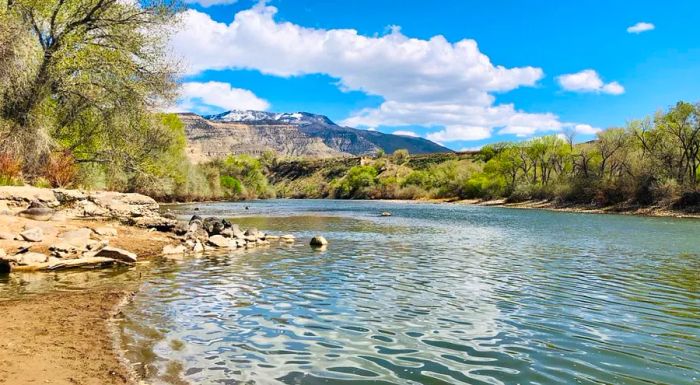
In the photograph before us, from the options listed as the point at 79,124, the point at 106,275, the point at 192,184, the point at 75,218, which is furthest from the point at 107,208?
the point at 192,184

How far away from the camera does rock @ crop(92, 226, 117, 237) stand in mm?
19188

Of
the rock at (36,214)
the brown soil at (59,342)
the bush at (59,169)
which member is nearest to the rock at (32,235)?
the rock at (36,214)

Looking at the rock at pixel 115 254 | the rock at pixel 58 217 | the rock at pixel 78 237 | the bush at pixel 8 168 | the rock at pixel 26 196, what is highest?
the bush at pixel 8 168

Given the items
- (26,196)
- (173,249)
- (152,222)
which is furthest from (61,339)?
(152,222)

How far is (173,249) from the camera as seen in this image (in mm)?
20281

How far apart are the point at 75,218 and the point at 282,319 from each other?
1526 centimetres

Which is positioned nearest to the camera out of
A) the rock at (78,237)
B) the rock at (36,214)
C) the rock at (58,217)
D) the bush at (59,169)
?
the rock at (78,237)

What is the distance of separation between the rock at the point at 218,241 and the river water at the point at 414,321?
360cm

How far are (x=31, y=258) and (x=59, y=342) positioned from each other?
843 cm

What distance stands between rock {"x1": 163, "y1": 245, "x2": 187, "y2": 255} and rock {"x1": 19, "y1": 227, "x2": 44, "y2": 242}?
4.67 meters

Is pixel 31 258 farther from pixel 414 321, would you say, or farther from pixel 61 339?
pixel 414 321

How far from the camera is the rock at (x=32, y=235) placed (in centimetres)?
1592

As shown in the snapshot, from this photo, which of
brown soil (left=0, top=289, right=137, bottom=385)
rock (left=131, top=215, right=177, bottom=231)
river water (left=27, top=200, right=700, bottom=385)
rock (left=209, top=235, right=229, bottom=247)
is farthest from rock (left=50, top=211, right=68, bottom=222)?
brown soil (left=0, top=289, right=137, bottom=385)

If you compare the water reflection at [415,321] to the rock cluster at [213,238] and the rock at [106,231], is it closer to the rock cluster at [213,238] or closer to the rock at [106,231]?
the rock cluster at [213,238]
